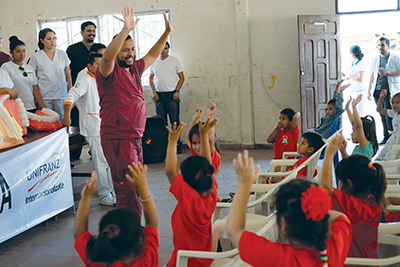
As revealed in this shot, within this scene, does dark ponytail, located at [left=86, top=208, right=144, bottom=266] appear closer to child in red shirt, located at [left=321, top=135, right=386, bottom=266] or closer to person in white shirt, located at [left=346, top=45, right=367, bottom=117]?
child in red shirt, located at [left=321, top=135, right=386, bottom=266]

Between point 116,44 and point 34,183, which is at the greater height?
point 116,44

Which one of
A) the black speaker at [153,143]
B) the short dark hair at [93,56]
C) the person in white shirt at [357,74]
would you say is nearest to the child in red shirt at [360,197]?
the short dark hair at [93,56]

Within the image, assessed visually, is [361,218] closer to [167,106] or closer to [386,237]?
[386,237]

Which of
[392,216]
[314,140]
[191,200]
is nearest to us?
[191,200]

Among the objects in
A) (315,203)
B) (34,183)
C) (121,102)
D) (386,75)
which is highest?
(386,75)

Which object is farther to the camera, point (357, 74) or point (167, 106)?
point (357, 74)

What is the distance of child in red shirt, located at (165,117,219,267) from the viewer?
2.00 m

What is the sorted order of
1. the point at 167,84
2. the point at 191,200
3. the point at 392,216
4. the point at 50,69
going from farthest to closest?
the point at 167,84 → the point at 50,69 → the point at 392,216 → the point at 191,200

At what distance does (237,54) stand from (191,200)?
Result: 5.28m

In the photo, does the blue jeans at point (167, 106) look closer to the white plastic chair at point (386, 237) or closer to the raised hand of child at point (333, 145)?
the white plastic chair at point (386, 237)

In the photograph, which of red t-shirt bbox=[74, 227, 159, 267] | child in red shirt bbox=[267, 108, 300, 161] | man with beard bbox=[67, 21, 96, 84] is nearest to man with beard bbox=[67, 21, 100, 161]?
man with beard bbox=[67, 21, 96, 84]

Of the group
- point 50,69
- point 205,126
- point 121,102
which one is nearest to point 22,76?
point 50,69

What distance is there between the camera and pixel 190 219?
201 centimetres

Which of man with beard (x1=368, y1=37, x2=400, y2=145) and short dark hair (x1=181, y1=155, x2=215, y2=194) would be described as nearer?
short dark hair (x1=181, y1=155, x2=215, y2=194)
